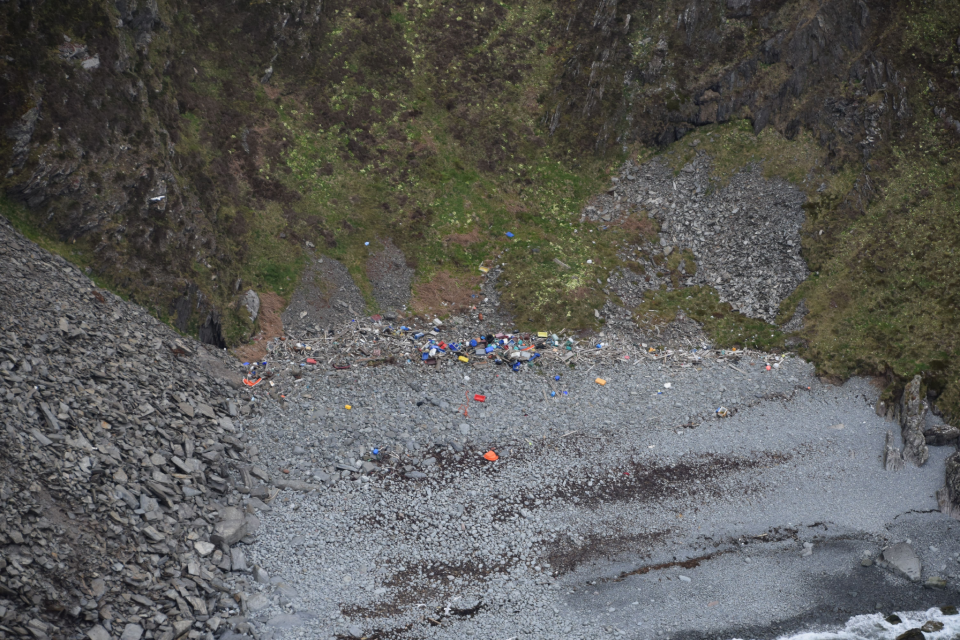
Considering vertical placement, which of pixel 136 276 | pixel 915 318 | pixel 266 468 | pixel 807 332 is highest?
pixel 915 318

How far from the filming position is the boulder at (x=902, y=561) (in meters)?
31.4

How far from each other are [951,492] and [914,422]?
3.89 metres

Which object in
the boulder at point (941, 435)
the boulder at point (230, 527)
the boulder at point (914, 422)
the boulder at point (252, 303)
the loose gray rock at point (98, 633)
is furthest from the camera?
the boulder at point (252, 303)

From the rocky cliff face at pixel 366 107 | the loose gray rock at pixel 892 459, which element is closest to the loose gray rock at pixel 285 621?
the rocky cliff face at pixel 366 107

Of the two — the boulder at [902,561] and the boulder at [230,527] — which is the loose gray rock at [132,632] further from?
the boulder at [902,561]

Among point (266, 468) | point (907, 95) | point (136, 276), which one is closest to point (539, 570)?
point (266, 468)

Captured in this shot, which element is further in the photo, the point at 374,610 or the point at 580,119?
the point at 580,119

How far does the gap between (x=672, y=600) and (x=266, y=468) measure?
20400 millimetres

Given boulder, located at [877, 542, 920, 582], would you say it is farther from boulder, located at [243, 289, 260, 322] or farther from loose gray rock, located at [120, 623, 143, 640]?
boulder, located at [243, 289, 260, 322]

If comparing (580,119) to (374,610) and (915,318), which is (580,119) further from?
(374,610)

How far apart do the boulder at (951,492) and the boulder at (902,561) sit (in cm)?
330

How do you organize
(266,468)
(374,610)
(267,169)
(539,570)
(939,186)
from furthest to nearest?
(267,169)
(939,186)
(266,468)
(539,570)
(374,610)

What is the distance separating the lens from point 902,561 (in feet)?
104

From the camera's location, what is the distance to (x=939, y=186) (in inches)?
1646
